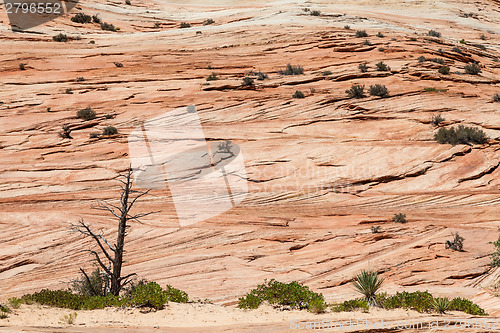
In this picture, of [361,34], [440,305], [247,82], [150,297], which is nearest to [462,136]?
[247,82]

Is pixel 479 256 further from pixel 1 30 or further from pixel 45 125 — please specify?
pixel 1 30

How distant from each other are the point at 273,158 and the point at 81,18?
83.3ft

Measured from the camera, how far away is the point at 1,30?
2980 cm

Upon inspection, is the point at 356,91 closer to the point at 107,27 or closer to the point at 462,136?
the point at 462,136

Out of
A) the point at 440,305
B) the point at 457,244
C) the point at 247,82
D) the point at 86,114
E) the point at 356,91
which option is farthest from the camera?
the point at 247,82

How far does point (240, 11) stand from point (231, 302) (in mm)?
32844

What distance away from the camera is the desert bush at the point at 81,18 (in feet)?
116

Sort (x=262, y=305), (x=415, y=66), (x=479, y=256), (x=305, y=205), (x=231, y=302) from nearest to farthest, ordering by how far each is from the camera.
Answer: (x=262, y=305) → (x=231, y=302) → (x=479, y=256) → (x=305, y=205) → (x=415, y=66)

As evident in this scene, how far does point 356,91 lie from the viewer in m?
21.4

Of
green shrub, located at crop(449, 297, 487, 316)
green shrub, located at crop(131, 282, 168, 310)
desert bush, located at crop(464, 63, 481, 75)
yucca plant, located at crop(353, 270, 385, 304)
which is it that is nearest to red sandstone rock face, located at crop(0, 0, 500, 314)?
green shrub, located at crop(449, 297, 487, 316)

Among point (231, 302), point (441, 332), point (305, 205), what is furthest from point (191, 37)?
point (441, 332)

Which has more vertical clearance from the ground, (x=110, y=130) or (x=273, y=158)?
(x=110, y=130)

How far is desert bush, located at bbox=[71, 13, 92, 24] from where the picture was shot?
35.3 meters

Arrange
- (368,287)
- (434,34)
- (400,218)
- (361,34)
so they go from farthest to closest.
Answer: (434,34), (361,34), (400,218), (368,287)
